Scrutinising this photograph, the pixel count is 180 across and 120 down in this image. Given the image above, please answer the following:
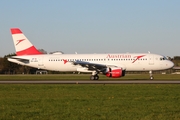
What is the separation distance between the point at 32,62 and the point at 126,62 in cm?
1415

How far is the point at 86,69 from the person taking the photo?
48812 mm

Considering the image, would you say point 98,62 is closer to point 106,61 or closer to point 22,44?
point 106,61

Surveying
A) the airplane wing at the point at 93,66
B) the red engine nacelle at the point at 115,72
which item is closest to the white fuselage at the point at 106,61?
the airplane wing at the point at 93,66

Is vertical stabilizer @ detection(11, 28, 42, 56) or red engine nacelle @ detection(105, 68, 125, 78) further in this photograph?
vertical stabilizer @ detection(11, 28, 42, 56)

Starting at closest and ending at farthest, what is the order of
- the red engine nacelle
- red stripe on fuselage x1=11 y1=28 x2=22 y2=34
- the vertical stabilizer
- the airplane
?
the red engine nacelle → the airplane → the vertical stabilizer → red stripe on fuselage x1=11 y1=28 x2=22 y2=34

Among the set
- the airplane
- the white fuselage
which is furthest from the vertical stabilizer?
the white fuselage

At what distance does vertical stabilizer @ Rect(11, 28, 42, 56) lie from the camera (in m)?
52.8

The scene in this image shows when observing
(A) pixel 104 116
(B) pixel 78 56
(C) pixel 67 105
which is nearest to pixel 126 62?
(B) pixel 78 56

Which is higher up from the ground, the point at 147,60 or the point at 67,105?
the point at 147,60

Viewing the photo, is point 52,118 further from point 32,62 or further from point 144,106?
point 32,62

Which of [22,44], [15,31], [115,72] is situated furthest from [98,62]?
[15,31]

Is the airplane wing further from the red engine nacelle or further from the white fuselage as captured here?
the red engine nacelle

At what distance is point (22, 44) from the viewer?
53.0 metres

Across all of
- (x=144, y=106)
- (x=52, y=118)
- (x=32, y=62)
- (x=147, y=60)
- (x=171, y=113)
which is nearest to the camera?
(x=52, y=118)
